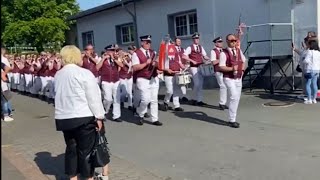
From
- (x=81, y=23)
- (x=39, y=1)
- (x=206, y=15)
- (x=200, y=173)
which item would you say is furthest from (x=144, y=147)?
(x=39, y=1)

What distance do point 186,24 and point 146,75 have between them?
10.3 metres

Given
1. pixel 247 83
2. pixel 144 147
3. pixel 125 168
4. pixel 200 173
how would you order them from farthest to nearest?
pixel 247 83 → pixel 144 147 → pixel 125 168 → pixel 200 173

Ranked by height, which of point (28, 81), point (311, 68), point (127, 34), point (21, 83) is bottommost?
point (21, 83)

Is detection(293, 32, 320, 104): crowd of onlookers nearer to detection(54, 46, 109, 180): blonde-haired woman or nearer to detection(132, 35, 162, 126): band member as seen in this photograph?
detection(132, 35, 162, 126): band member

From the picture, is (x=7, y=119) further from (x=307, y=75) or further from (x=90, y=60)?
(x=307, y=75)

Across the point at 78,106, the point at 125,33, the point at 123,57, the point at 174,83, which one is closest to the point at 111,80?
the point at 123,57

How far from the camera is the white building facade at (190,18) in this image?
1448cm

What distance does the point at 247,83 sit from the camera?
52.9 ft

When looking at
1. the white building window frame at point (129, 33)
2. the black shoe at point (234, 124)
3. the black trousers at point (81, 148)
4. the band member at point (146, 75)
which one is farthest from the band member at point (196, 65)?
the white building window frame at point (129, 33)

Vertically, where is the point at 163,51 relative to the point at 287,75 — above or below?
above

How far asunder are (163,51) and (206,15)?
26.4 feet

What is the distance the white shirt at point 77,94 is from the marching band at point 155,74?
2687mm

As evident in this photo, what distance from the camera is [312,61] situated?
12.0m

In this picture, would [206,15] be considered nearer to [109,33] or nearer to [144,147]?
[109,33]
